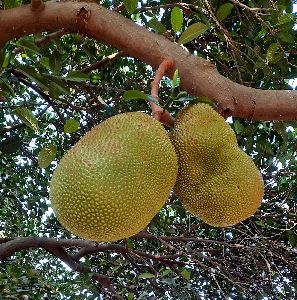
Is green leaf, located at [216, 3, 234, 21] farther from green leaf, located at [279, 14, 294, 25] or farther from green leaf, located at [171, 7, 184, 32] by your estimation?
green leaf, located at [171, 7, 184, 32]

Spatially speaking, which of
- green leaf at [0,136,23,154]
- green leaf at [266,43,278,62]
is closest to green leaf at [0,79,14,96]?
green leaf at [0,136,23,154]

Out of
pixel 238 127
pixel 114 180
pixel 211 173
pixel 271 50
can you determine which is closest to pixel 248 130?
pixel 238 127

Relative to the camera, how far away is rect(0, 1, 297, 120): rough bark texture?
119 centimetres

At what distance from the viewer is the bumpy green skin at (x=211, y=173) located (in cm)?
123

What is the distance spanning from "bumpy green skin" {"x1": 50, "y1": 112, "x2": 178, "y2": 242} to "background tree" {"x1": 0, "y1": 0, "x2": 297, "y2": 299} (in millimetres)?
152

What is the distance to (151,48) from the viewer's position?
4.12 feet

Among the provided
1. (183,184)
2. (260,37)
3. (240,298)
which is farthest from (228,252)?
(183,184)

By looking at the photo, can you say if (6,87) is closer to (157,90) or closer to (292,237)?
(157,90)

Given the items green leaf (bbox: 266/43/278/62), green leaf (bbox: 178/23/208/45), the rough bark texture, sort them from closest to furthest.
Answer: the rough bark texture < green leaf (bbox: 178/23/208/45) < green leaf (bbox: 266/43/278/62)

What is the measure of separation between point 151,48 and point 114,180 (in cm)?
39

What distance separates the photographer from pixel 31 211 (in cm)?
349

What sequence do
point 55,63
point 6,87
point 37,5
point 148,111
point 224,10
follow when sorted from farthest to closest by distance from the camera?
1. point 148,111
2. point 224,10
3. point 55,63
4. point 6,87
5. point 37,5

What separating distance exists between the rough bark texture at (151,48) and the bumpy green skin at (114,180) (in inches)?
6.8

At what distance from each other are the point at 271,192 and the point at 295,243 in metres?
0.31
